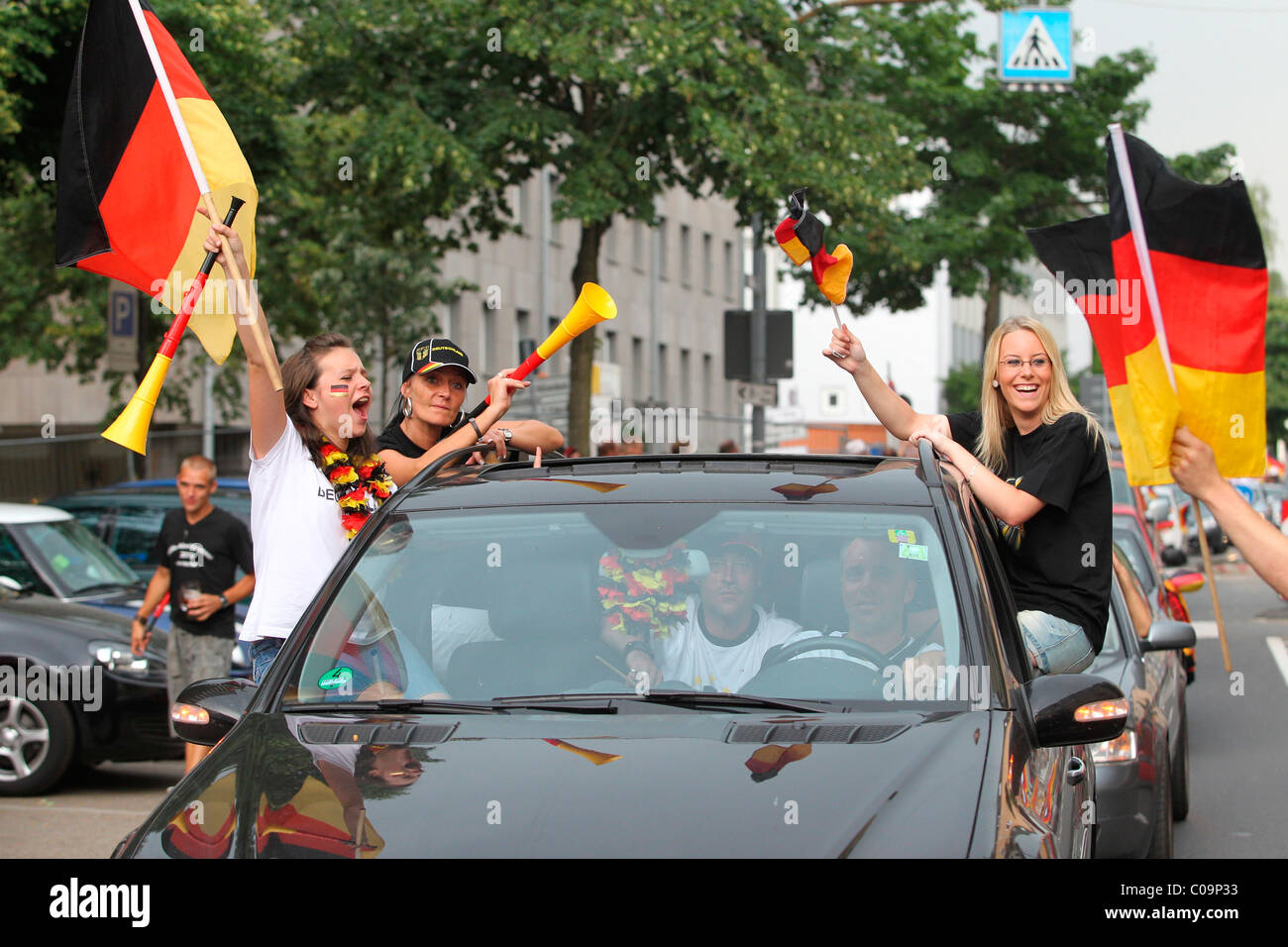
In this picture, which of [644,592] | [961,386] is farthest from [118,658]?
[961,386]

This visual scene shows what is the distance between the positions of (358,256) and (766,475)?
2293cm

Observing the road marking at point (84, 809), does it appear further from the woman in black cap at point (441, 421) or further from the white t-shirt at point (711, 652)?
the white t-shirt at point (711, 652)

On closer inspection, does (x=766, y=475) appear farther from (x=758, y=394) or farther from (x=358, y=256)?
(x=358, y=256)

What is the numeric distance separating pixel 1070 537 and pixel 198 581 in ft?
19.7

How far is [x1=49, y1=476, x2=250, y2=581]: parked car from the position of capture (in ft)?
44.3

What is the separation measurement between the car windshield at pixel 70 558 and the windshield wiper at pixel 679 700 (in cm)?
772

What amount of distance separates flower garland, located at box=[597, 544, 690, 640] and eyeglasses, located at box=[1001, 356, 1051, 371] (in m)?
1.63

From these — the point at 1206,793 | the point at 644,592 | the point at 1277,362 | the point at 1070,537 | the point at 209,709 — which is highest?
the point at 1277,362

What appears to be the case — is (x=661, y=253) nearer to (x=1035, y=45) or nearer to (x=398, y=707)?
(x=1035, y=45)

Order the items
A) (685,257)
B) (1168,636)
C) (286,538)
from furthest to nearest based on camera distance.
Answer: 1. (685,257)
2. (1168,636)
3. (286,538)

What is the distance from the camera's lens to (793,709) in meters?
3.60

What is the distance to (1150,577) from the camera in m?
10.2

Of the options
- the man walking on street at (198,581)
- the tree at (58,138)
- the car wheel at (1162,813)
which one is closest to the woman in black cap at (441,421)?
the car wheel at (1162,813)
